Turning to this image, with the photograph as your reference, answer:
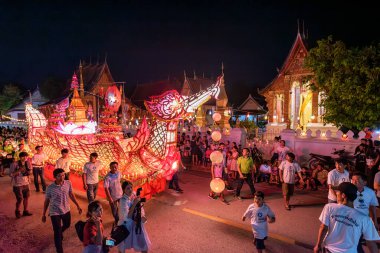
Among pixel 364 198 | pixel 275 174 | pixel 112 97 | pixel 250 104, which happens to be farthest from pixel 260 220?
pixel 250 104

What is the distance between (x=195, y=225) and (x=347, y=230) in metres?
3.61

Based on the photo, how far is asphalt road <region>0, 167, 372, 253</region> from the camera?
17.3 feet

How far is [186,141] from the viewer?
14266 millimetres

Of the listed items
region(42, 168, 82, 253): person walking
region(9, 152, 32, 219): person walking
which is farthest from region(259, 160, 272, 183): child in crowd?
region(9, 152, 32, 219): person walking

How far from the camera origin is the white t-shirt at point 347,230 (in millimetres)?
3092

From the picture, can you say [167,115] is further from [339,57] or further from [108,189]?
[339,57]

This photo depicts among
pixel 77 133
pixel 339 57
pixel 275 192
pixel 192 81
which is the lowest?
pixel 275 192

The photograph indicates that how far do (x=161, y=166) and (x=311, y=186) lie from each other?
4.81 meters

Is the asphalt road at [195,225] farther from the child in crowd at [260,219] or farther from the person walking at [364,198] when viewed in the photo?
the person walking at [364,198]

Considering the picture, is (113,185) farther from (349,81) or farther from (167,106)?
(349,81)

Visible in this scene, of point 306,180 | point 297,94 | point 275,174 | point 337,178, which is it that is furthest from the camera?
point 297,94

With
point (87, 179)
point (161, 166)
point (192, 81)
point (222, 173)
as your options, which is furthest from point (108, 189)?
point (192, 81)

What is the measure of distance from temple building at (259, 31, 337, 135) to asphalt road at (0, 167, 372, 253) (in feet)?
34.7

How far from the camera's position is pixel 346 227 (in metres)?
3.12
